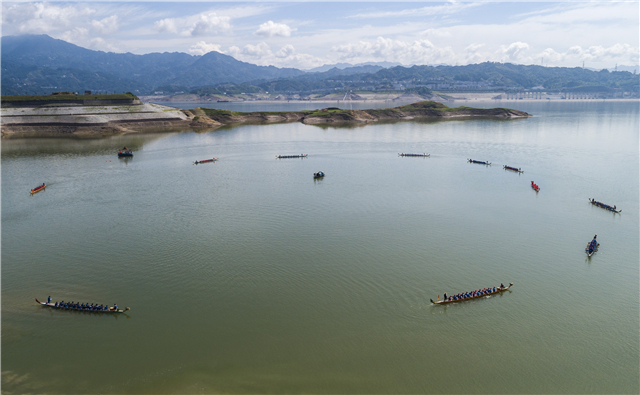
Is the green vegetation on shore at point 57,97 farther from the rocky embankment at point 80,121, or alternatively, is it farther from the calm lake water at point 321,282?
the calm lake water at point 321,282

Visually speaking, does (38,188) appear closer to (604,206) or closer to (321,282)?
(321,282)

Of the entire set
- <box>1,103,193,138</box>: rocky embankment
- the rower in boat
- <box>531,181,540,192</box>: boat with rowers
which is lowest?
the rower in boat

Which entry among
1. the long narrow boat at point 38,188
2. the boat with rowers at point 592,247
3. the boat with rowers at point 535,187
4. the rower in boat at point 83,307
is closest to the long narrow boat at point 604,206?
the boat with rowers at point 535,187

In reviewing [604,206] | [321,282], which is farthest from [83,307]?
[604,206]

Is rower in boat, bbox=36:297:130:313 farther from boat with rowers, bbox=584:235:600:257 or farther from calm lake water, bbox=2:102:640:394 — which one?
boat with rowers, bbox=584:235:600:257

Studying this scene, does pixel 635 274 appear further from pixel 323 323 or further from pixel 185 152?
pixel 185 152

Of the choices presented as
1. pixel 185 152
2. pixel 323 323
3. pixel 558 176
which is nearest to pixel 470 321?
pixel 323 323

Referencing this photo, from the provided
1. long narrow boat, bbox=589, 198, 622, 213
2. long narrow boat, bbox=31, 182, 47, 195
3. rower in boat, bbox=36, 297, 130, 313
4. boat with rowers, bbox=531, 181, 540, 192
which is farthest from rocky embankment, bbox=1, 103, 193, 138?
long narrow boat, bbox=589, 198, 622, 213

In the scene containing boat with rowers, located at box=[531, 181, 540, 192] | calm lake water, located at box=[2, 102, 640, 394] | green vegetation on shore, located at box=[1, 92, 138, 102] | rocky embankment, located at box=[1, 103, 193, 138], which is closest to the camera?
calm lake water, located at box=[2, 102, 640, 394]

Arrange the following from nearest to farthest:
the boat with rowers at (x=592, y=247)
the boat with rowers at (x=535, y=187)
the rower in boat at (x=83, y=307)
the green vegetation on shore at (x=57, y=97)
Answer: the rower in boat at (x=83, y=307) → the boat with rowers at (x=592, y=247) → the boat with rowers at (x=535, y=187) → the green vegetation on shore at (x=57, y=97)
